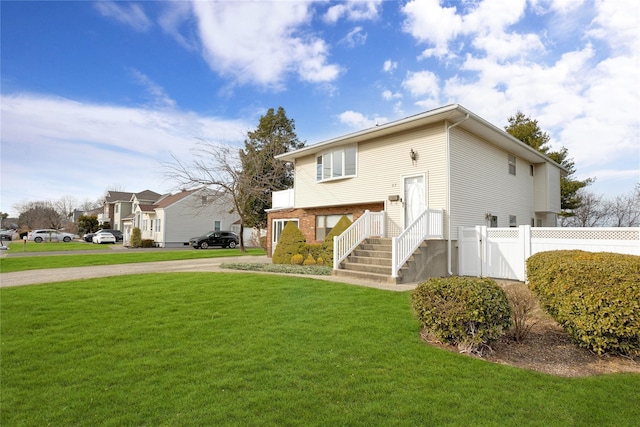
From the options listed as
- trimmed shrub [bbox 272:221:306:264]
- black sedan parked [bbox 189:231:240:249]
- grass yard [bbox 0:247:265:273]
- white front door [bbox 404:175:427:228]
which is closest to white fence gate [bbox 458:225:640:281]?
white front door [bbox 404:175:427:228]

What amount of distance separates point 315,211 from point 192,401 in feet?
42.9

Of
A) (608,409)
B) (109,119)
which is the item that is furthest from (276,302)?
(109,119)

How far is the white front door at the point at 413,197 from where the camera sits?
11422 millimetres

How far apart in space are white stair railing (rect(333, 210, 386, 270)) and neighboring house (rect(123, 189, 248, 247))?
73.4 ft

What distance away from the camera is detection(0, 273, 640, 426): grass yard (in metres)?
2.72

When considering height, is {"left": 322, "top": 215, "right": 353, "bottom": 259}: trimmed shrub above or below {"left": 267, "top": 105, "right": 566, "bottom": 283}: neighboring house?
below

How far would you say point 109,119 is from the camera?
42.7 ft

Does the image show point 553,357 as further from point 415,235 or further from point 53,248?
point 53,248

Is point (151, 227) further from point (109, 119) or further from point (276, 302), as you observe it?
point (276, 302)

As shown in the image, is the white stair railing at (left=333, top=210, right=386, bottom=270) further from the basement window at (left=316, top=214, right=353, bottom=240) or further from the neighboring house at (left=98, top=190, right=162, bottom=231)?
the neighboring house at (left=98, top=190, right=162, bottom=231)

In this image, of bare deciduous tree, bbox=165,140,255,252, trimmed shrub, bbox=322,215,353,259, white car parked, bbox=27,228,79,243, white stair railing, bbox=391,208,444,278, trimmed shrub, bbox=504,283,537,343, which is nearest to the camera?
trimmed shrub, bbox=504,283,537,343

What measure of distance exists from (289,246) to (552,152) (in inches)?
819

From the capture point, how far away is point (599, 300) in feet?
12.7

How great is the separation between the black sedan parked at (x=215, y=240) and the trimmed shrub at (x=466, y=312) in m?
25.9
